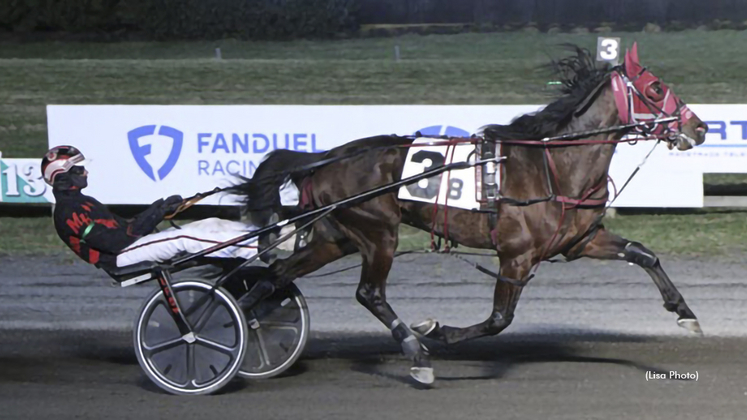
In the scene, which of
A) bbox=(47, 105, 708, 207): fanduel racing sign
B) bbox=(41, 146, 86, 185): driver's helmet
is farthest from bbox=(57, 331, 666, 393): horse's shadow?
bbox=(47, 105, 708, 207): fanduel racing sign

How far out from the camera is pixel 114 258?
6.22m

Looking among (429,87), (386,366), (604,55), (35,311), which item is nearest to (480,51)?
(429,87)

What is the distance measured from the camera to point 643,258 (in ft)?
21.4

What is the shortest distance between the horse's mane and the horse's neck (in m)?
0.12

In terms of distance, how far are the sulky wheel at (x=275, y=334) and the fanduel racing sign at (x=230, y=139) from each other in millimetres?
4415

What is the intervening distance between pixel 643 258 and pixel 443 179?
117cm

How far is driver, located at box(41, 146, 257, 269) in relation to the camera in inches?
242

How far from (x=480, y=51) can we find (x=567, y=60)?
14.7 metres

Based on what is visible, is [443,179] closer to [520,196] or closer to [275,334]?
[520,196]

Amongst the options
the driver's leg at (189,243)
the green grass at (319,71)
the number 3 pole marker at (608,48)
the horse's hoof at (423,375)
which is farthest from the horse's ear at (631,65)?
the green grass at (319,71)

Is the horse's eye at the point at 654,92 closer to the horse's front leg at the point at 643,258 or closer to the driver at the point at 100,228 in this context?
the horse's front leg at the point at 643,258

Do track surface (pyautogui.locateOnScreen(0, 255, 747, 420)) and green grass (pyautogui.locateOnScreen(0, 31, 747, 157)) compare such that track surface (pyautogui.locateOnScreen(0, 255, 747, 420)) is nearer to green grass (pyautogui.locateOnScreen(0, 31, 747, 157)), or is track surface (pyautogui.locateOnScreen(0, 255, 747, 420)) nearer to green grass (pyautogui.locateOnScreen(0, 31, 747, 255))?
green grass (pyautogui.locateOnScreen(0, 31, 747, 255))

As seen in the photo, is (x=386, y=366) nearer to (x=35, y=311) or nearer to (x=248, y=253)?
(x=248, y=253)

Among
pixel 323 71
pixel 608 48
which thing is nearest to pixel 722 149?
pixel 608 48
